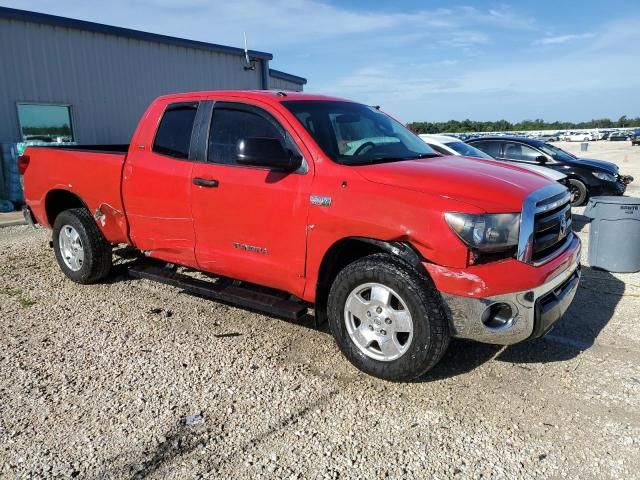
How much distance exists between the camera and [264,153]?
12.2 feet

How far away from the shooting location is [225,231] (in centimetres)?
429

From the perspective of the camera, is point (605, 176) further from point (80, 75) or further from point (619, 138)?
point (619, 138)

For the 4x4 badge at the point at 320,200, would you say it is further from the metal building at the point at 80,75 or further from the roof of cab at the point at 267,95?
the metal building at the point at 80,75

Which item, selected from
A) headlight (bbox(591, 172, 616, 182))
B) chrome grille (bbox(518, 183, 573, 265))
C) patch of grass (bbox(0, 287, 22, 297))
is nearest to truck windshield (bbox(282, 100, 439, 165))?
chrome grille (bbox(518, 183, 573, 265))

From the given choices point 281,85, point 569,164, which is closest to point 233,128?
point 569,164

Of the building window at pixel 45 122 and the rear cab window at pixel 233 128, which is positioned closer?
the rear cab window at pixel 233 128

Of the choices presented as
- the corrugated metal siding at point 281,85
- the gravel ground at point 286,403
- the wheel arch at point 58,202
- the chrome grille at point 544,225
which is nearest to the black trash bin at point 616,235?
the gravel ground at point 286,403

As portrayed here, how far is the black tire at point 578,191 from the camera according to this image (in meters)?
11.4

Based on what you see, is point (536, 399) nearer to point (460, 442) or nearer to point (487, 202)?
point (460, 442)

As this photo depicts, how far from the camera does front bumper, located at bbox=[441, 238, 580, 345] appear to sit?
322cm

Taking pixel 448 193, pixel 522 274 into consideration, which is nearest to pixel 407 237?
pixel 448 193

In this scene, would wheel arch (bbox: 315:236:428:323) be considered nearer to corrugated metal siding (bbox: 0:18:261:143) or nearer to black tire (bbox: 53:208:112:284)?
black tire (bbox: 53:208:112:284)

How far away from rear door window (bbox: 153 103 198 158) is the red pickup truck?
14mm

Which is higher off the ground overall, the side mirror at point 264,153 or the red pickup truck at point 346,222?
the side mirror at point 264,153
